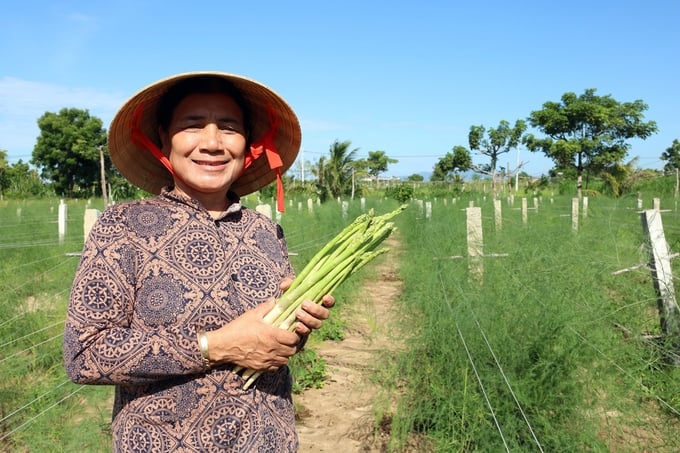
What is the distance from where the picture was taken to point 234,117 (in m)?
1.51

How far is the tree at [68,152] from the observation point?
30.3 meters

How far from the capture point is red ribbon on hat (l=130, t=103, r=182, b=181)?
154cm

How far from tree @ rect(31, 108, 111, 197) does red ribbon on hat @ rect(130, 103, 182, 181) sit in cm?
3119

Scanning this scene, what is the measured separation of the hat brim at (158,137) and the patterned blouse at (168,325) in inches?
10.9

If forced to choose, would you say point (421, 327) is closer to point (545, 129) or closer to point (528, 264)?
point (528, 264)

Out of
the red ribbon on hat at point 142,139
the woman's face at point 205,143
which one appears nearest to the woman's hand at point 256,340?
the woman's face at point 205,143

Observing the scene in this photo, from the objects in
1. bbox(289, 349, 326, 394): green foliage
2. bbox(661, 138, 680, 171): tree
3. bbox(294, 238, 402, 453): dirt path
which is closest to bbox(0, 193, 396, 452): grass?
bbox(289, 349, 326, 394): green foliage

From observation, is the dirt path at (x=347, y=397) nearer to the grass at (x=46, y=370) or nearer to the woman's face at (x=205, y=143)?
Answer: the grass at (x=46, y=370)

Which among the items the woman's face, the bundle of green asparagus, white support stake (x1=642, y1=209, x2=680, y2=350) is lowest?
white support stake (x1=642, y1=209, x2=680, y2=350)

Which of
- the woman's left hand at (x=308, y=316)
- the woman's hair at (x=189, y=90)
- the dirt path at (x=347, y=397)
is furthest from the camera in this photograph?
the dirt path at (x=347, y=397)

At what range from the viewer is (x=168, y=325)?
1297 millimetres

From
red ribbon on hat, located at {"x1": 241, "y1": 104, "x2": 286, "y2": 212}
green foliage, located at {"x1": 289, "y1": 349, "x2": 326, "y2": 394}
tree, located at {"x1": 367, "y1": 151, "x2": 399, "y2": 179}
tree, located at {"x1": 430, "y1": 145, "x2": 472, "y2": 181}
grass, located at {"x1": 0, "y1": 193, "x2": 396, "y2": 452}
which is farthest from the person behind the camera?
tree, located at {"x1": 367, "y1": 151, "x2": 399, "y2": 179}

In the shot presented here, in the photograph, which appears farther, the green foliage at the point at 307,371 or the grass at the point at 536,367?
the green foliage at the point at 307,371

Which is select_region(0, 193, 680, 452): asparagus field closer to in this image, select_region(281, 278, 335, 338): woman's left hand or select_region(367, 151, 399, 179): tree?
select_region(281, 278, 335, 338): woman's left hand
